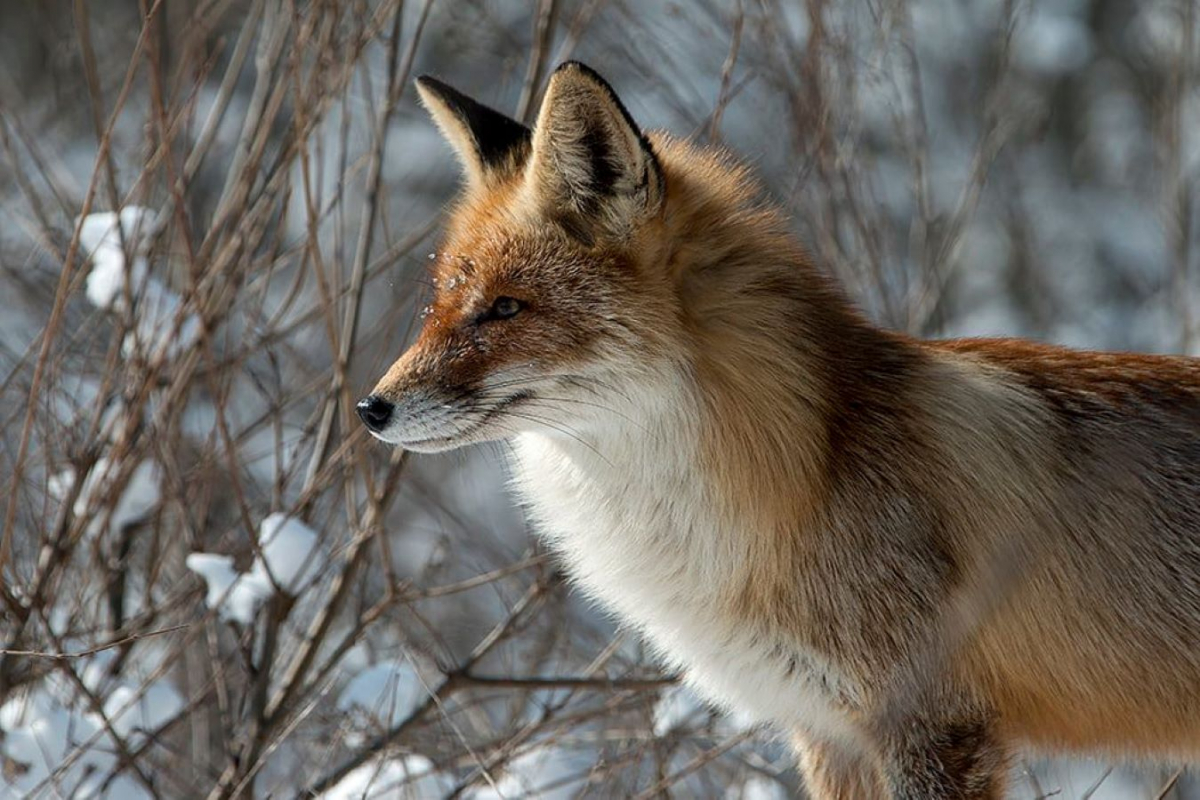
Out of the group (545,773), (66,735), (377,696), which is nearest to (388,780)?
(377,696)

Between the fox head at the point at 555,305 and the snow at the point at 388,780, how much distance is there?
3.49 ft

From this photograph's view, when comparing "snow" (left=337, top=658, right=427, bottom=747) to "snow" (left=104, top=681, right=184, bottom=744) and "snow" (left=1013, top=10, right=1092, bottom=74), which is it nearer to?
"snow" (left=104, top=681, right=184, bottom=744)

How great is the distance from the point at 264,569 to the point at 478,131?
1446 mm

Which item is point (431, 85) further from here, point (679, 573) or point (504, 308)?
point (679, 573)

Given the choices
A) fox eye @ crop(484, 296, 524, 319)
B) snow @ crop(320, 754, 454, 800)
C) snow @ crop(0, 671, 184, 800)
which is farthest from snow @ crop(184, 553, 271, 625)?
fox eye @ crop(484, 296, 524, 319)

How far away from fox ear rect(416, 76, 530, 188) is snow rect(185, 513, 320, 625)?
119 cm

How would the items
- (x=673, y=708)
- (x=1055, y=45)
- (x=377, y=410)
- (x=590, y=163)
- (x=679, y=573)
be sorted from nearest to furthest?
(x=377, y=410) → (x=590, y=163) → (x=679, y=573) → (x=673, y=708) → (x=1055, y=45)

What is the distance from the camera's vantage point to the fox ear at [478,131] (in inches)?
149

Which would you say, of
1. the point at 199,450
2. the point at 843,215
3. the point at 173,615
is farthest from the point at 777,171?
the point at 173,615

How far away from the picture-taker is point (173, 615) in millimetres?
5023

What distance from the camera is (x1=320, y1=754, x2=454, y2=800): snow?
406 cm

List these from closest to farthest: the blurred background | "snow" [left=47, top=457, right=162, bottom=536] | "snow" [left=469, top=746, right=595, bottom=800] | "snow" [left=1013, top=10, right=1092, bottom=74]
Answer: the blurred background
"snow" [left=47, top=457, right=162, bottom=536]
"snow" [left=469, top=746, right=595, bottom=800]
"snow" [left=1013, top=10, right=1092, bottom=74]

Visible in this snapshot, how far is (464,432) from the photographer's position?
3.31m

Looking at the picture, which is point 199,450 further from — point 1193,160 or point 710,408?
point 1193,160
